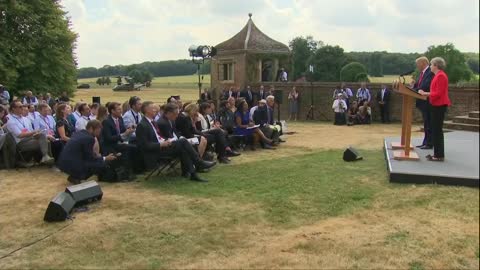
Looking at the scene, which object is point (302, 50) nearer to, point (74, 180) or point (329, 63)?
point (329, 63)

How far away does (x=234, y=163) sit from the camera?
905cm

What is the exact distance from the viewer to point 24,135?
8.57 meters

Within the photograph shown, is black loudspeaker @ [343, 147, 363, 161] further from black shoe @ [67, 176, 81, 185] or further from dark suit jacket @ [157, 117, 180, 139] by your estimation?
black shoe @ [67, 176, 81, 185]

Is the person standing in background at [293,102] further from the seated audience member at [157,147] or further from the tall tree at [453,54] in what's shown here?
the tall tree at [453,54]

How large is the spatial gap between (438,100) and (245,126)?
18.8 ft

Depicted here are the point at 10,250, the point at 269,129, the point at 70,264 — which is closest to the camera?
the point at 70,264

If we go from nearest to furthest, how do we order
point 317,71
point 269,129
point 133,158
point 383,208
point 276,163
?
point 383,208
point 133,158
point 276,163
point 269,129
point 317,71

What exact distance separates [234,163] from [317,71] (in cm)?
4172

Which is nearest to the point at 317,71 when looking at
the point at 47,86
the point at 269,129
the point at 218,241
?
the point at 47,86

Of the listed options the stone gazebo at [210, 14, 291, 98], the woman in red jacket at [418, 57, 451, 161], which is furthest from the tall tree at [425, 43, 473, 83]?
the stone gazebo at [210, 14, 291, 98]

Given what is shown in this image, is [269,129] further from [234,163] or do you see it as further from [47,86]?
[47,86]

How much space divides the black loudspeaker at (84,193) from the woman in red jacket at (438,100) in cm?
413

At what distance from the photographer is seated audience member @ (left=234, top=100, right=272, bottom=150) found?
10625 millimetres

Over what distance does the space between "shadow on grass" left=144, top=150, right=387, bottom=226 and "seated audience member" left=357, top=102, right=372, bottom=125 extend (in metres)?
9.99
